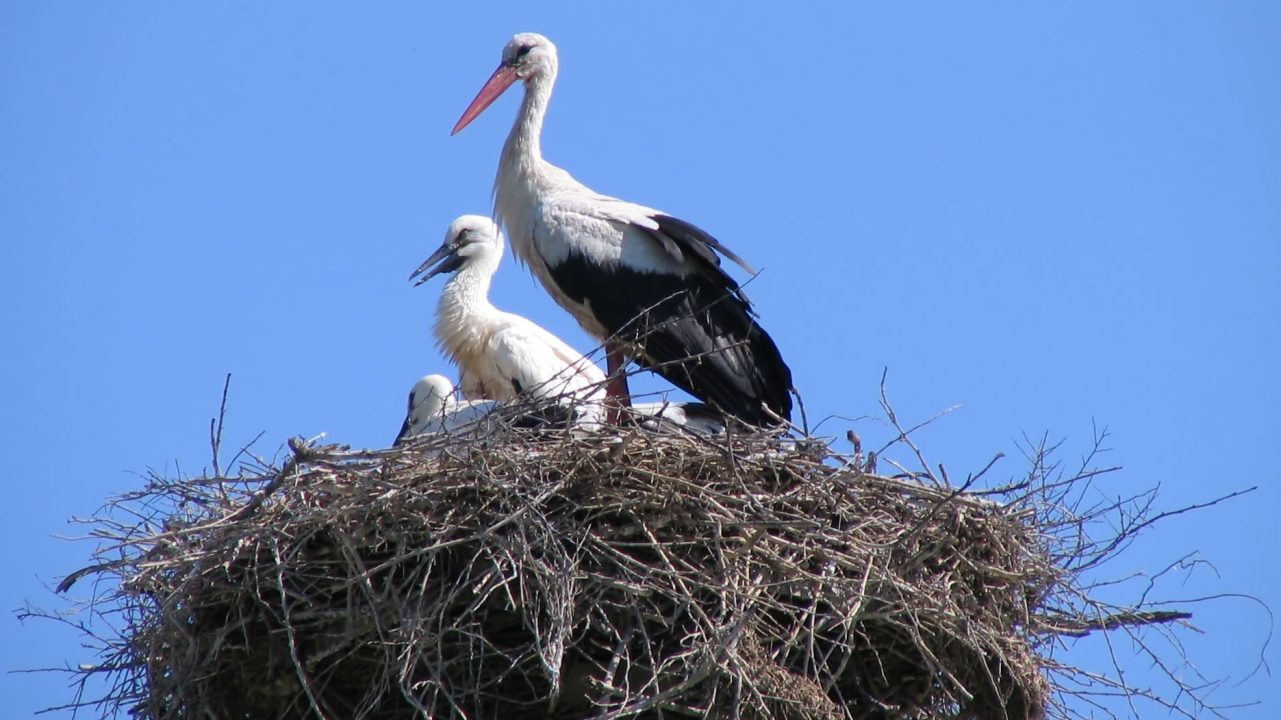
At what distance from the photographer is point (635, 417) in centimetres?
584

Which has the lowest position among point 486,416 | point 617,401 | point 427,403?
point 486,416

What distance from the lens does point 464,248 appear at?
8.52 meters

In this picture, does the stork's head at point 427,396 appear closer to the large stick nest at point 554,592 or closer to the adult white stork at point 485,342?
the adult white stork at point 485,342

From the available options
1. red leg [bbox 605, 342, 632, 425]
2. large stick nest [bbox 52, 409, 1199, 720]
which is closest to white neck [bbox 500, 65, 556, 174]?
red leg [bbox 605, 342, 632, 425]

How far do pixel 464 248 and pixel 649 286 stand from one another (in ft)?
4.13

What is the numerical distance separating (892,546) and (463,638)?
4.27 ft

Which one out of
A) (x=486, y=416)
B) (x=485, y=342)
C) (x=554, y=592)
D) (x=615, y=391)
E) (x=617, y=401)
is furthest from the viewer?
(x=485, y=342)

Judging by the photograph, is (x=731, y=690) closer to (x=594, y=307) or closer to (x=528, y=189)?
(x=594, y=307)

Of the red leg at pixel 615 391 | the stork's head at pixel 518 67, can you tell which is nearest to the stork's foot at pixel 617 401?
the red leg at pixel 615 391

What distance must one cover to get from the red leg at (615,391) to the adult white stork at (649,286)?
0.01m

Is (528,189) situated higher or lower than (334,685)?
higher

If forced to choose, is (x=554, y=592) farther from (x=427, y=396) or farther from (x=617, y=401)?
(x=427, y=396)

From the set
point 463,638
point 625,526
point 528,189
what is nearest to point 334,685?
point 463,638

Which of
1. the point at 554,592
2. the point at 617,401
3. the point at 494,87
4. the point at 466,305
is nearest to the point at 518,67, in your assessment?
the point at 494,87
